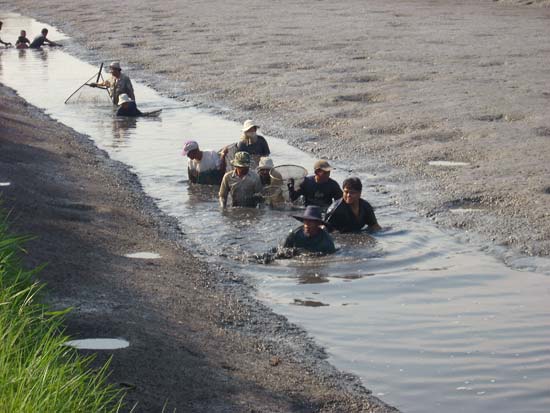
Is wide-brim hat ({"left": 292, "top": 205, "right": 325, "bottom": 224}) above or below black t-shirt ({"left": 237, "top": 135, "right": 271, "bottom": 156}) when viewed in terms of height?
above

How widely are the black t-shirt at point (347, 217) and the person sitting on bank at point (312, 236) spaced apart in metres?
0.81

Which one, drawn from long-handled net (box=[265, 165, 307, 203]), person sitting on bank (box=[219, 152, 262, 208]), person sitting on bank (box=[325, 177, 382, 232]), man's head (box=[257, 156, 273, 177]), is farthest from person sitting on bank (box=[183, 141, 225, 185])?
person sitting on bank (box=[325, 177, 382, 232])

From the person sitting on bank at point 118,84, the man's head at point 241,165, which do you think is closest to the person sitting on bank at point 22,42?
the person sitting on bank at point 118,84

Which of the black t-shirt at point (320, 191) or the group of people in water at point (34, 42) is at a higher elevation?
the black t-shirt at point (320, 191)

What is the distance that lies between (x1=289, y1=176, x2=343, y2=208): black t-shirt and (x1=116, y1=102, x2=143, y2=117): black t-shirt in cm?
932

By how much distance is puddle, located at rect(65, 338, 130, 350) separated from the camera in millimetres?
7727

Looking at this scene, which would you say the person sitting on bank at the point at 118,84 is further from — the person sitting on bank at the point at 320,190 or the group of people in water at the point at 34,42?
the group of people in water at the point at 34,42

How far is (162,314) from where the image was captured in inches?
367

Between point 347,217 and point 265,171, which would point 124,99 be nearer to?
point 265,171

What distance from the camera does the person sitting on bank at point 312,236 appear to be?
12.4 metres

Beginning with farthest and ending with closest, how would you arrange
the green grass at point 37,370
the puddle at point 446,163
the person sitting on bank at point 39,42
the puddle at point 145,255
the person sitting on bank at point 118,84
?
the person sitting on bank at point 39,42
the person sitting on bank at point 118,84
the puddle at point 446,163
the puddle at point 145,255
the green grass at point 37,370

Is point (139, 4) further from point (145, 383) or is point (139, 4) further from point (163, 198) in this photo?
point (145, 383)

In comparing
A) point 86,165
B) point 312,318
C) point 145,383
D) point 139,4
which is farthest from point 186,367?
point 139,4

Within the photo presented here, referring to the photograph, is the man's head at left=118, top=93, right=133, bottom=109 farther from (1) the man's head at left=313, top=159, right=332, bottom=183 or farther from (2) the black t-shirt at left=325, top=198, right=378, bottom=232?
(2) the black t-shirt at left=325, top=198, right=378, bottom=232
